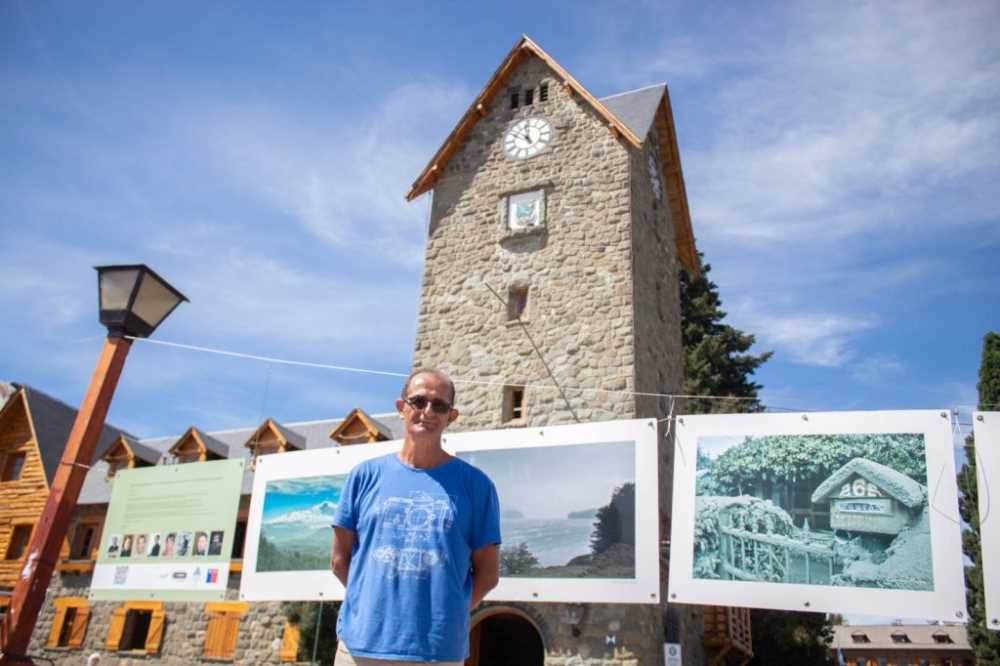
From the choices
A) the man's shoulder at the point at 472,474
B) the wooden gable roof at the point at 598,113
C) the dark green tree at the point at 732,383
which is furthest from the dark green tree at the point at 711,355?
the man's shoulder at the point at 472,474

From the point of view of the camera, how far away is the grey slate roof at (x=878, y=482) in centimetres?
838

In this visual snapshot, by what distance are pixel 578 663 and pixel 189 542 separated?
6.50 meters

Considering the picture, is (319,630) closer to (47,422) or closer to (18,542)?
(18,542)

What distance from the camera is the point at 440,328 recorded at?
45.7 ft

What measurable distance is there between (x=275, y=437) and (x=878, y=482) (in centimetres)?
1498

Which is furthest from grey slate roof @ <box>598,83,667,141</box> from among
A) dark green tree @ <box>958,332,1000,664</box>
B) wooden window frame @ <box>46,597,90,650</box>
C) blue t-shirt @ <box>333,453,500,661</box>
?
wooden window frame @ <box>46,597,90,650</box>

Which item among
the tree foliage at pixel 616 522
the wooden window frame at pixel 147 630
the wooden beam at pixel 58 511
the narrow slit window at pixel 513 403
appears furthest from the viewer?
the wooden window frame at pixel 147 630

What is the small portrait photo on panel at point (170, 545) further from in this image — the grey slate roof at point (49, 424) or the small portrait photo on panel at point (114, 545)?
the grey slate roof at point (49, 424)

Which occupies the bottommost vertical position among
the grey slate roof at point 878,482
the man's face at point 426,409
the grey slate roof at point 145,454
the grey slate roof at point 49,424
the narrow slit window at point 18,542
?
the narrow slit window at point 18,542

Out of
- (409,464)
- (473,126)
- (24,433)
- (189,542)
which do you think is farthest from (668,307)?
(24,433)

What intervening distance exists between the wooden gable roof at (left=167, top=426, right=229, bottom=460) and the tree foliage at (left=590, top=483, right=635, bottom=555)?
1382cm

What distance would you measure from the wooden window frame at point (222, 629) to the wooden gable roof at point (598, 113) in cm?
1052

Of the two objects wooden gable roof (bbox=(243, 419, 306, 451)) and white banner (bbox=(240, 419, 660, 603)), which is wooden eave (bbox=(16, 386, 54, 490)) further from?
white banner (bbox=(240, 419, 660, 603))

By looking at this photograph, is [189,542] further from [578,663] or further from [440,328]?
→ [578,663]
